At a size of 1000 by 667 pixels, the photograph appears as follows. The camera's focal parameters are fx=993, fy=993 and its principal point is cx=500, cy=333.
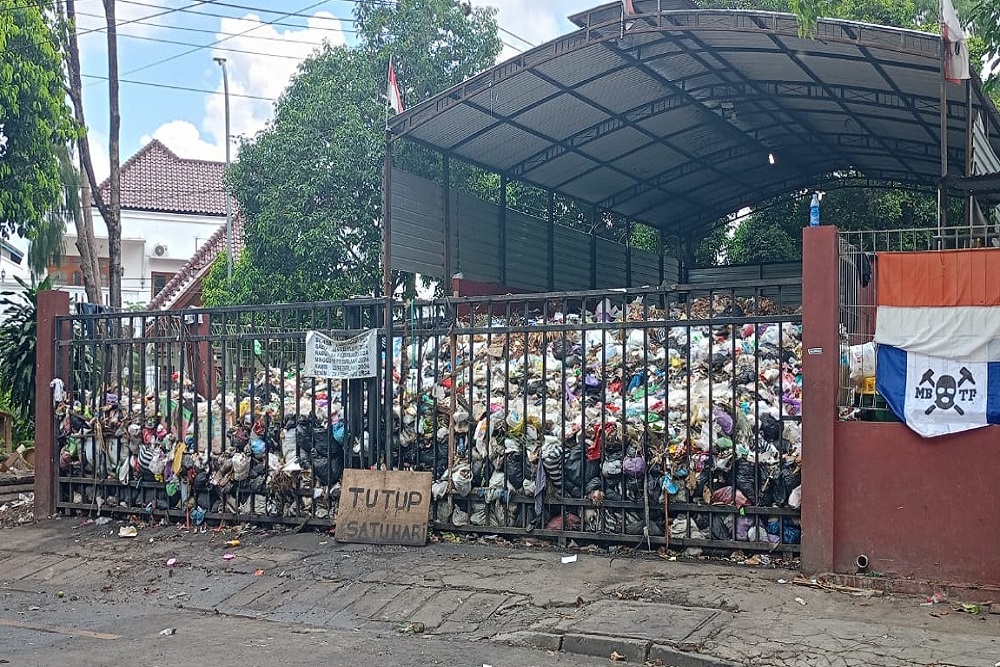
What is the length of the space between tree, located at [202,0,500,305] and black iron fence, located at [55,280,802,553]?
10.2 m

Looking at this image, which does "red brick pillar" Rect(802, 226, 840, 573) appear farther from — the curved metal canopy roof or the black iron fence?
the curved metal canopy roof

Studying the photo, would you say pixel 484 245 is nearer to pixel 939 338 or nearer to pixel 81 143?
pixel 81 143

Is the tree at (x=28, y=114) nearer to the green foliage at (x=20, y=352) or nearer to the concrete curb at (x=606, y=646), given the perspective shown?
the green foliage at (x=20, y=352)

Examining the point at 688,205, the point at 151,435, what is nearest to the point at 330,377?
the point at 151,435

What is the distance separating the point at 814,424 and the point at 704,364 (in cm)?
236

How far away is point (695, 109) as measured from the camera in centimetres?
1764

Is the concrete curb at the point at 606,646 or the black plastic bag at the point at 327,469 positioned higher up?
the black plastic bag at the point at 327,469

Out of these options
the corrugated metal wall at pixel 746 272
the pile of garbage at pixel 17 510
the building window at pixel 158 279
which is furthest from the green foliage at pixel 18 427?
the building window at pixel 158 279

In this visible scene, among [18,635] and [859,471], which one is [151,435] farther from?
[859,471]

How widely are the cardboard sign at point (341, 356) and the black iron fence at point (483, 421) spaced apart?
101 millimetres

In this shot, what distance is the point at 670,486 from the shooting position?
8500 mm

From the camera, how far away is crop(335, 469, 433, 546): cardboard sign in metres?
9.39

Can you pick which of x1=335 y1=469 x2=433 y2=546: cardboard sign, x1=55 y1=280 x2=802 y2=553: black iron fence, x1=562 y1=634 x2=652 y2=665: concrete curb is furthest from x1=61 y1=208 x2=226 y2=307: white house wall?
x1=562 y1=634 x2=652 y2=665: concrete curb

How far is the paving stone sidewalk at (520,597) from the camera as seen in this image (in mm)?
6328
